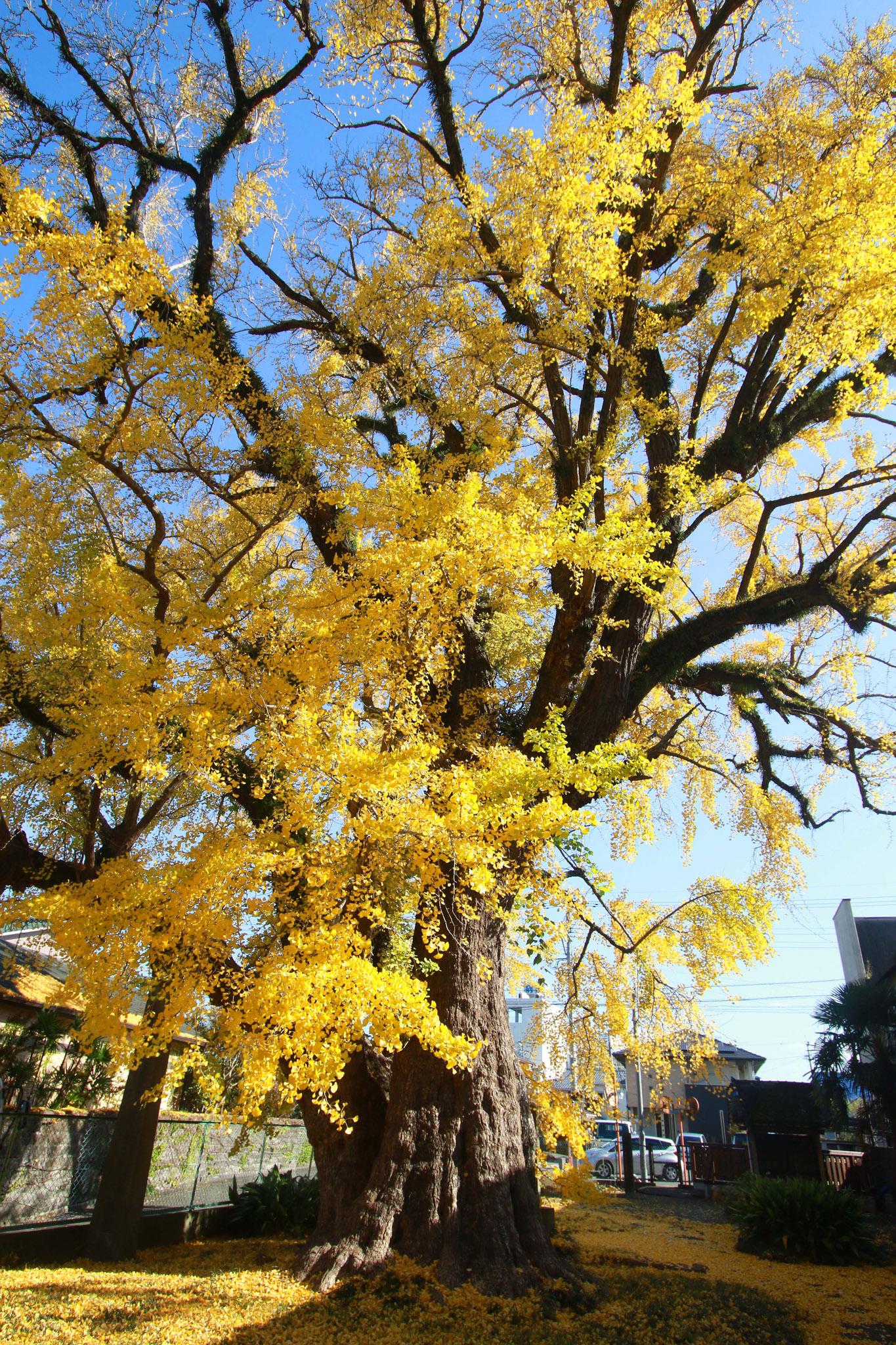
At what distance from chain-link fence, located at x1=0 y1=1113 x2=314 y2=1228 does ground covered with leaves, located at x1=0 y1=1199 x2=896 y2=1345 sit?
78 centimetres

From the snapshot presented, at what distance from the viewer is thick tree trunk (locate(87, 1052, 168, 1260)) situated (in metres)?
7.05

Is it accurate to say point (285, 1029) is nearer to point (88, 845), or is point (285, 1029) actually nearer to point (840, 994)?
point (88, 845)

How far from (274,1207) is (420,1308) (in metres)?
4.98

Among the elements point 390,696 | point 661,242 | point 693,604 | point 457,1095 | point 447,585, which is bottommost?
point 457,1095

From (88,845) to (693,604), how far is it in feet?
29.8

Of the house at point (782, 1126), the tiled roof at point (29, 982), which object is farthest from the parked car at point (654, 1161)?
the tiled roof at point (29, 982)

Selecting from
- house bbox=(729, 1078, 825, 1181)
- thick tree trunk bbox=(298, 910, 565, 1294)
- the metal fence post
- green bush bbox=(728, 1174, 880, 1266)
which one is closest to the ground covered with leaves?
thick tree trunk bbox=(298, 910, 565, 1294)

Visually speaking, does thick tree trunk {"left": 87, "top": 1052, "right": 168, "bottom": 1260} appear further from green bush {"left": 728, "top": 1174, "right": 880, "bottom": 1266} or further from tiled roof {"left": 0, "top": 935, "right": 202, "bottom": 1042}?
green bush {"left": 728, "top": 1174, "right": 880, "bottom": 1266}

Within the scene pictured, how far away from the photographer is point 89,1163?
7.76 m

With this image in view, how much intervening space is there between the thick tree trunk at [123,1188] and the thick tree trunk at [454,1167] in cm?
207

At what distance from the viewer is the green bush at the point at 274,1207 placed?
8.81m

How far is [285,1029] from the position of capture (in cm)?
399

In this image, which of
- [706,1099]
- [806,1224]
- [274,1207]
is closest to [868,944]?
[706,1099]

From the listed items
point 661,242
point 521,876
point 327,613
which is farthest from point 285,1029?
point 661,242
